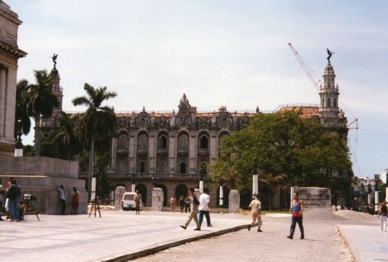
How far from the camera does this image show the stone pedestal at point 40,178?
3142 centimetres

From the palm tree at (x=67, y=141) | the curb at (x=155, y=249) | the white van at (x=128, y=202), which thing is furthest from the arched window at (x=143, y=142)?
the curb at (x=155, y=249)

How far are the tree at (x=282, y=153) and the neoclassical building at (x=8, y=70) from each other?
31561mm

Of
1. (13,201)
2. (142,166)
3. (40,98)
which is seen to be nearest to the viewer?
(13,201)

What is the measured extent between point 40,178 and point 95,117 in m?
39.7

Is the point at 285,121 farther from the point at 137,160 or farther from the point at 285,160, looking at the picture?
the point at 137,160

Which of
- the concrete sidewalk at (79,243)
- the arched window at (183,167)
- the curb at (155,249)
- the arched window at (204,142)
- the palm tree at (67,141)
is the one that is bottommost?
the curb at (155,249)

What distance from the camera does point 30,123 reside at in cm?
6750

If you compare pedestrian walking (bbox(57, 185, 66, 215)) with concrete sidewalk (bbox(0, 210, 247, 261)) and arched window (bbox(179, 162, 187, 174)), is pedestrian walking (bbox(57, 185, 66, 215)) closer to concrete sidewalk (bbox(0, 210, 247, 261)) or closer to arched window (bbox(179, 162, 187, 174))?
concrete sidewalk (bbox(0, 210, 247, 261))

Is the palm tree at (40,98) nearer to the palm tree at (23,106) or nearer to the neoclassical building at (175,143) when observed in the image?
the palm tree at (23,106)

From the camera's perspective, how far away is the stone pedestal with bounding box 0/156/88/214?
1237 inches

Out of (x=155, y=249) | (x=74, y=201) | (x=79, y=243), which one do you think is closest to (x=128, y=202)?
(x=74, y=201)

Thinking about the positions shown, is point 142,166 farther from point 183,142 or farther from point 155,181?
point 183,142

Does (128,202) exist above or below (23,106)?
below

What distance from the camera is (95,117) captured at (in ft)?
233
